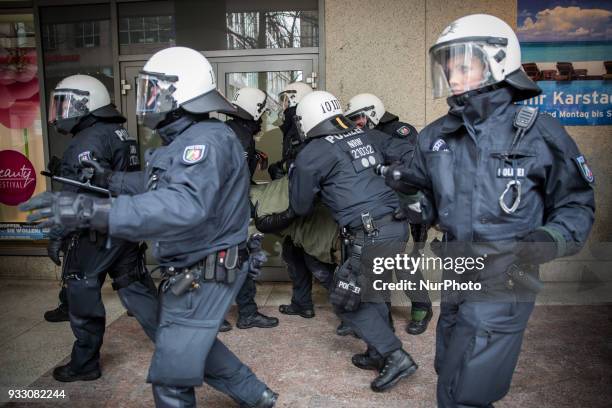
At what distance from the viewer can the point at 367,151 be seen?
379 centimetres

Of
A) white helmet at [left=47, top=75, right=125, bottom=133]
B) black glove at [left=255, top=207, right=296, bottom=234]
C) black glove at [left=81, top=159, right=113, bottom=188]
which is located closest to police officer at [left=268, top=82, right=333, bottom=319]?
black glove at [left=255, top=207, right=296, bottom=234]

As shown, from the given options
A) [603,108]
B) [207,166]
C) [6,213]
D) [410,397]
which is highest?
[603,108]

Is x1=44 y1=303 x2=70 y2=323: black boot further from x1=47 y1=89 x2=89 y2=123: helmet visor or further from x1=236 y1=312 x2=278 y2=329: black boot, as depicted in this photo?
x1=47 y1=89 x2=89 y2=123: helmet visor

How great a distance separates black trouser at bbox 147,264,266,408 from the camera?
251 centimetres

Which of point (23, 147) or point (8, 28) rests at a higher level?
point (8, 28)

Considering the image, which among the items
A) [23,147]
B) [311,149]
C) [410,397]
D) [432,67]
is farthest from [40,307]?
[432,67]

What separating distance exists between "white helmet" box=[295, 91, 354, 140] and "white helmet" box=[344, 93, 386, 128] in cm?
102

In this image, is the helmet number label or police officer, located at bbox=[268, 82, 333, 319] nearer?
the helmet number label

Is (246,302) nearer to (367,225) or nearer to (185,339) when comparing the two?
(367,225)

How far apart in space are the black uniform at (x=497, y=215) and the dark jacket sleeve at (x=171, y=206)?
1013 millimetres

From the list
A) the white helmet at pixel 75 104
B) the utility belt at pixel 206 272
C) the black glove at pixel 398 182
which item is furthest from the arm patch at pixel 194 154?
the white helmet at pixel 75 104

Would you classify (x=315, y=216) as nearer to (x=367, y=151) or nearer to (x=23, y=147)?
(x=367, y=151)

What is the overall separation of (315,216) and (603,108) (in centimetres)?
331

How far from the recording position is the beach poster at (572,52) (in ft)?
18.0
